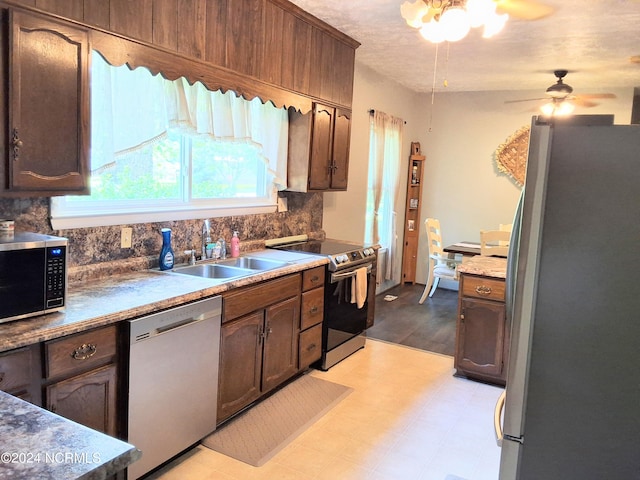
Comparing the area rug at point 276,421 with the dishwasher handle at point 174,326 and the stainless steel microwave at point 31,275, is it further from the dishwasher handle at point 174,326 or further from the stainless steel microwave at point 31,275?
the stainless steel microwave at point 31,275

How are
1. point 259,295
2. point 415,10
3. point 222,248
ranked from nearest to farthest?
point 415,10 → point 259,295 → point 222,248

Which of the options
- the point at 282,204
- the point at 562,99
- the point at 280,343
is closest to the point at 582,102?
the point at 562,99

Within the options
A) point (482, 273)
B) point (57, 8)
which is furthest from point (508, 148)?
point (57, 8)

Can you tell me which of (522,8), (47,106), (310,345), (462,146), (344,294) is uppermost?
(522,8)

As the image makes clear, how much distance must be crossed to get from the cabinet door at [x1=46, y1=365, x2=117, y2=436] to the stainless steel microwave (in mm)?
296

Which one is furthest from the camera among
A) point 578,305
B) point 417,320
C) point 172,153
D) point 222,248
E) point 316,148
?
point 417,320

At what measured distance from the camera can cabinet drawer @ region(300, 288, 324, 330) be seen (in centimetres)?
348

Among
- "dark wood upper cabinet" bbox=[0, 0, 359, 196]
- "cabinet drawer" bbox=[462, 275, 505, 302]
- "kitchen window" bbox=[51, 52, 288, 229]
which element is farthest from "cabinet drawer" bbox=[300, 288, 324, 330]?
"dark wood upper cabinet" bbox=[0, 0, 359, 196]

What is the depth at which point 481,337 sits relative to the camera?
3.68 m

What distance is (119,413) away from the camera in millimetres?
2178

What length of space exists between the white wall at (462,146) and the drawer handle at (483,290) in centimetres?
272

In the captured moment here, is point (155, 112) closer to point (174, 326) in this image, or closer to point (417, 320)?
point (174, 326)

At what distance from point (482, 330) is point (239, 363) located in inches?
71.0

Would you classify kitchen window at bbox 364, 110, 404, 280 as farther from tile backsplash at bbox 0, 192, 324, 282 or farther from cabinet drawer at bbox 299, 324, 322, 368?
cabinet drawer at bbox 299, 324, 322, 368
